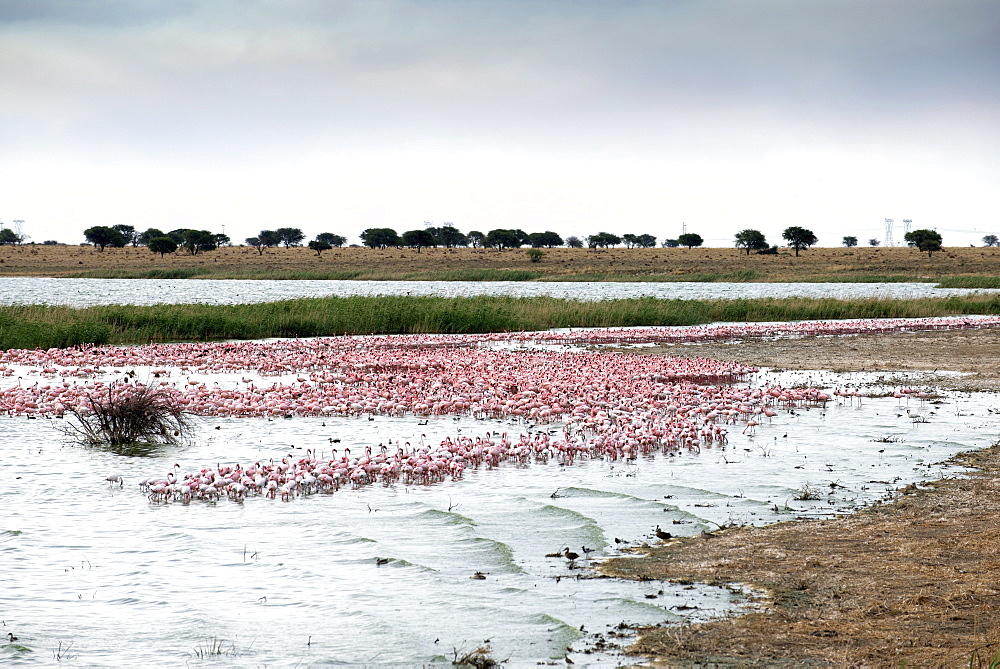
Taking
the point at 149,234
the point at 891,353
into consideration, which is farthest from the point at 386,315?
the point at 149,234

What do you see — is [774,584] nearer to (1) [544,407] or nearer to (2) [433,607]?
(2) [433,607]

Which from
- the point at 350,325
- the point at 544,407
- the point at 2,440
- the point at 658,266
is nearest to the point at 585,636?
the point at 544,407

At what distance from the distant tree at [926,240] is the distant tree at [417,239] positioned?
63782 mm

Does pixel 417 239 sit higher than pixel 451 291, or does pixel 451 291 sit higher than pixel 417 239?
pixel 417 239

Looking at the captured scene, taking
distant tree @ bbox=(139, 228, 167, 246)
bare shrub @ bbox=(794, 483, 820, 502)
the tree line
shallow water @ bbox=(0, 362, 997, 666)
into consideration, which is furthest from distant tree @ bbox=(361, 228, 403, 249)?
bare shrub @ bbox=(794, 483, 820, 502)

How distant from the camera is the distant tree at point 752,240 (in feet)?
419

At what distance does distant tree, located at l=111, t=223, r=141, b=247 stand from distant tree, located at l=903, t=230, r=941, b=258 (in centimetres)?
10706

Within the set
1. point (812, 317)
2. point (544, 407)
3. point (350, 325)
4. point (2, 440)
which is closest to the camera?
point (2, 440)

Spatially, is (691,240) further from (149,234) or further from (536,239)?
(149,234)

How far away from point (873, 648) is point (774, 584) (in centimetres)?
129

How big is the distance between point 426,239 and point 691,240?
40665mm

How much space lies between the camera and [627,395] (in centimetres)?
1695

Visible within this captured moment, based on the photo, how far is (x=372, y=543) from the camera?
8398mm

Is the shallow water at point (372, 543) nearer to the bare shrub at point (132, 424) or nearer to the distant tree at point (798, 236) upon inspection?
the bare shrub at point (132, 424)
